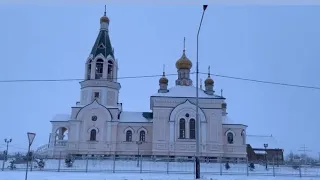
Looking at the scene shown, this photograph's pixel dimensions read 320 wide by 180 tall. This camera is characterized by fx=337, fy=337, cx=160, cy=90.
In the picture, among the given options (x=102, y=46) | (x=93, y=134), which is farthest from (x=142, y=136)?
(x=102, y=46)

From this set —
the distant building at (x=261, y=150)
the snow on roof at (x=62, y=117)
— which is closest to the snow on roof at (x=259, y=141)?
the distant building at (x=261, y=150)

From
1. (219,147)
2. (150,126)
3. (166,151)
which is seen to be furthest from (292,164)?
(150,126)

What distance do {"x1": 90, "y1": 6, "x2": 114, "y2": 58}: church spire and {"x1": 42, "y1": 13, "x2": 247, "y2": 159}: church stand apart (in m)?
0.36

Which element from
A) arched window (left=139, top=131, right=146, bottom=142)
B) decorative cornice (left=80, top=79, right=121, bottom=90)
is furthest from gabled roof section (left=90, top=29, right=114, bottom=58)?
arched window (left=139, top=131, right=146, bottom=142)

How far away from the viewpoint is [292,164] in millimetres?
26594

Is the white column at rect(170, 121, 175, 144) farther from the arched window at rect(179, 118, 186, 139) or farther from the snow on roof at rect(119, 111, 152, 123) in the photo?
the snow on roof at rect(119, 111, 152, 123)

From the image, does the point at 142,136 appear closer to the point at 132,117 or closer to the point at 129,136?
the point at 129,136

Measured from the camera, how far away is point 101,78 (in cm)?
3828

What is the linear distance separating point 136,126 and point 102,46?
1031cm

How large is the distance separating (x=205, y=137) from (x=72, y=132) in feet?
47.5

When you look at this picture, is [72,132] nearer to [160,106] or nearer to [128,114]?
[128,114]

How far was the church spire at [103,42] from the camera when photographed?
39.4 m

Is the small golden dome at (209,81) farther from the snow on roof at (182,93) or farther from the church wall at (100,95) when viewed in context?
the church wall at (100,95)

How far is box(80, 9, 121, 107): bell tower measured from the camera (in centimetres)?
3800
